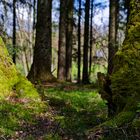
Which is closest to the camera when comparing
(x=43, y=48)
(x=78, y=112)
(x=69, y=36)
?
(x=78, y=112)

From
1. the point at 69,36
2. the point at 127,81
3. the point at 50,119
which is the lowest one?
the point at 50,119

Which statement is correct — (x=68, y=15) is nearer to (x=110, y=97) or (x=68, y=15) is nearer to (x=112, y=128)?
(x=110, y=97)

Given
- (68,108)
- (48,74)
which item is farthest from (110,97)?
(48,74)

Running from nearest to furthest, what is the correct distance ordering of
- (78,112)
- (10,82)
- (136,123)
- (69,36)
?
(136,123) → (78,112) → (10,82) → (69,36)

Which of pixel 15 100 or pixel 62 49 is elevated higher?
pixel 62 49

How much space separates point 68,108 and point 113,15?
10675 millimetres

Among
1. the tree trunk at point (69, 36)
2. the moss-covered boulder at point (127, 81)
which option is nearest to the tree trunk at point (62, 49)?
the tree trunk at point (69, 36)

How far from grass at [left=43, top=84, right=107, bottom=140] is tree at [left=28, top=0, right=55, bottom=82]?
441 cm

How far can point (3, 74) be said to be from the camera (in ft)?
36.9

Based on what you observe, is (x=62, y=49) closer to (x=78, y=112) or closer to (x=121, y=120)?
(x=78, y=112)

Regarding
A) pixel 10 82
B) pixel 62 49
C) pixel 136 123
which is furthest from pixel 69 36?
pixel 136 123

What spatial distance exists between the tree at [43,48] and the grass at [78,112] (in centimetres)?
441

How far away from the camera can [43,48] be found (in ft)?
64.3

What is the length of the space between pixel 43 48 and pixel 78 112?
30.0ft
